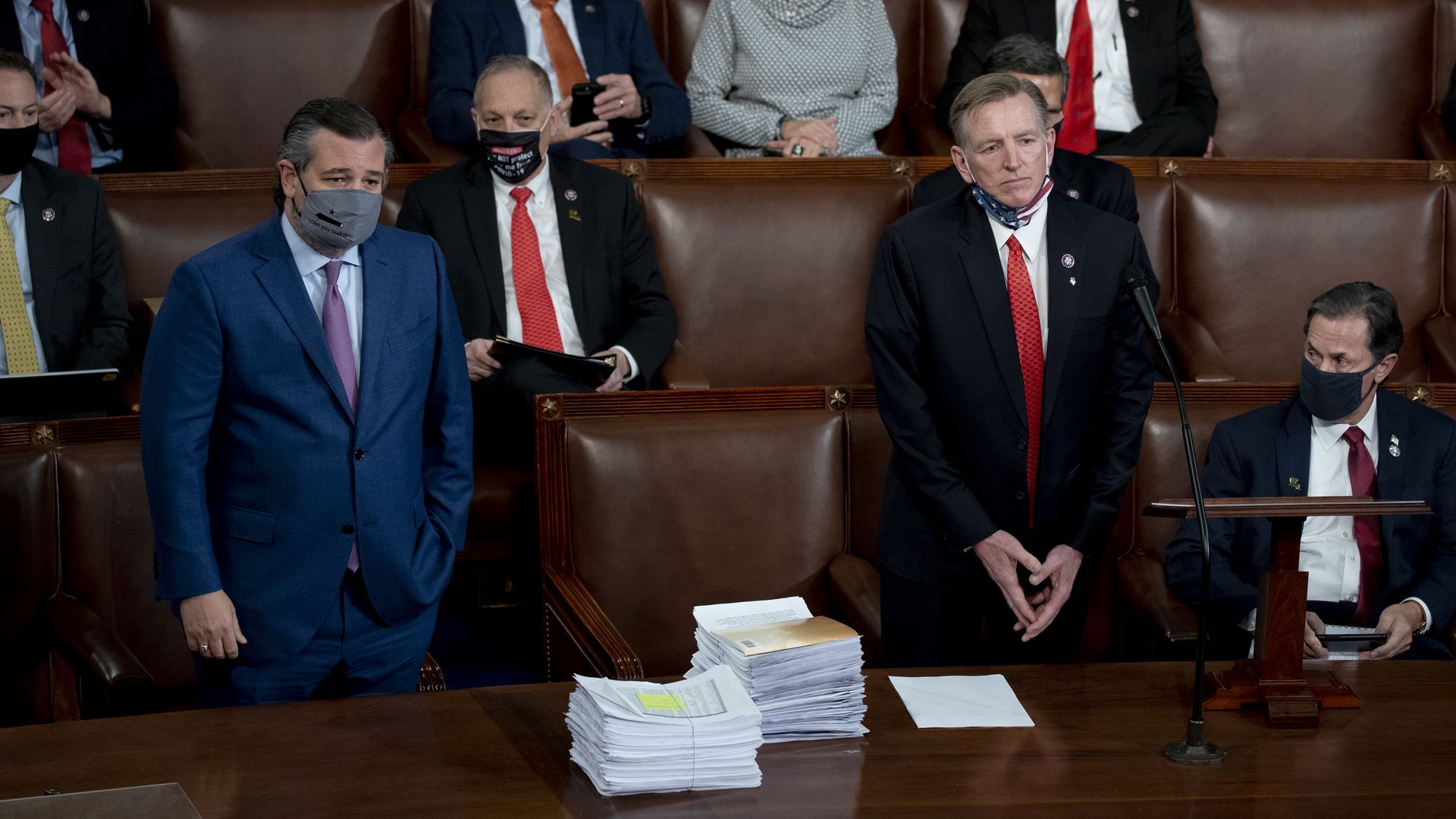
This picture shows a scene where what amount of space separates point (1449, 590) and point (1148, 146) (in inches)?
67.6

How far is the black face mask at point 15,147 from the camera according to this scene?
3014 mm

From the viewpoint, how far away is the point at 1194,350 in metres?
3.28

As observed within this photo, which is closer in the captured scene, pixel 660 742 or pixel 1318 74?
pixel 660 742

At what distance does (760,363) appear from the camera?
3400mm

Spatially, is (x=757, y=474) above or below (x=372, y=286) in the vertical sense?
below

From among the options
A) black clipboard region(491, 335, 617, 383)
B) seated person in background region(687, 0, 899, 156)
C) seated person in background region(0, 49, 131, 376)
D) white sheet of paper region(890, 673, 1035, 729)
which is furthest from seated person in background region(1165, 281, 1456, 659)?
seated person in background region(0, 49, 131, 376)

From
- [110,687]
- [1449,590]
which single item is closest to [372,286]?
[110,687]

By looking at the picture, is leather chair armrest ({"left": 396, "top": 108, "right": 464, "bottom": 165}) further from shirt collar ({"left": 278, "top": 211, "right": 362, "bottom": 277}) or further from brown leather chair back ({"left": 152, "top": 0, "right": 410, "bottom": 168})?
shirt collar ({"left": 278, "top": 211, "right": 362, "bottom": 277})

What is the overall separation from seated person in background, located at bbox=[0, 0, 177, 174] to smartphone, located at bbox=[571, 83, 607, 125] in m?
1.03

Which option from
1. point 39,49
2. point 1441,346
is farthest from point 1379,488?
point 39,49

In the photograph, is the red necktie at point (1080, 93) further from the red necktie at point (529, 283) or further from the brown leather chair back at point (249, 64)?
the brown leather chair back at point (249, 64)

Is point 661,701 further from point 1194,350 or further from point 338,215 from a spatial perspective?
point 1194,350

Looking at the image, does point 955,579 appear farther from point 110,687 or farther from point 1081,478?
point 110,687

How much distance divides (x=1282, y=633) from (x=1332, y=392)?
2.94ft
